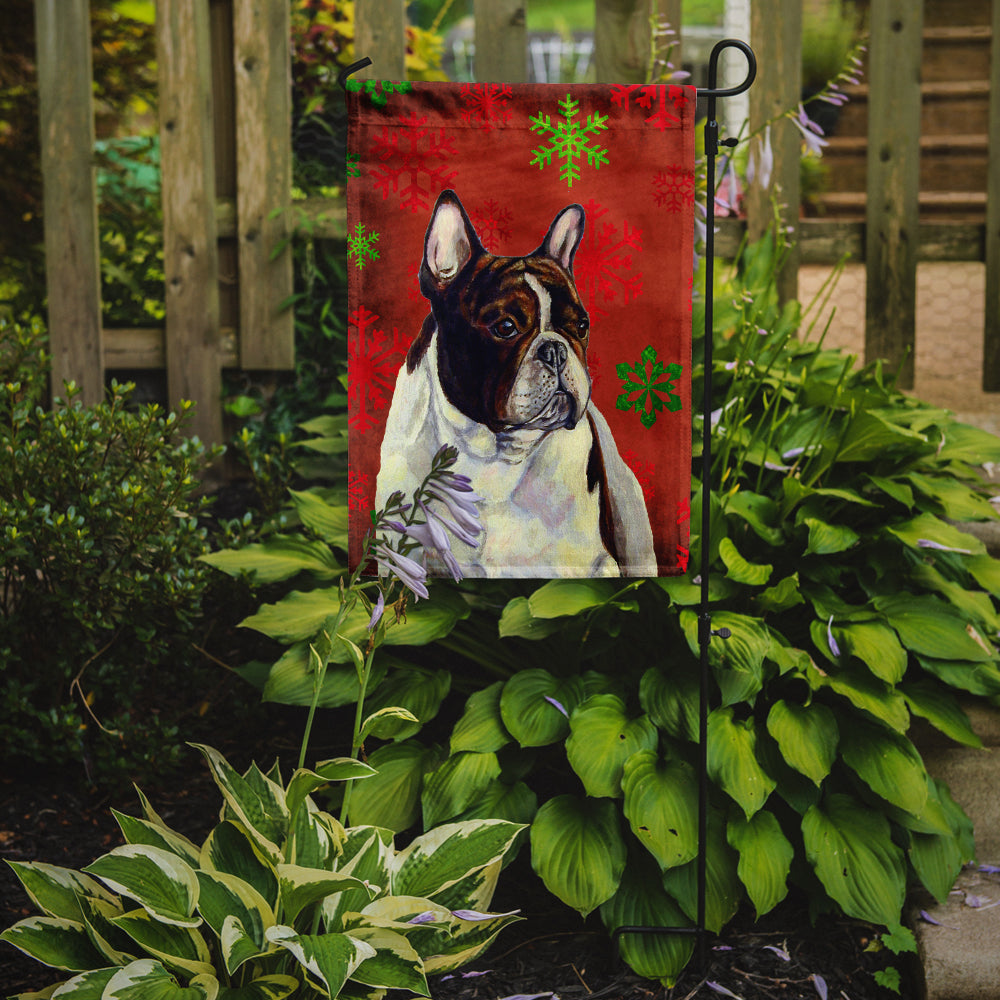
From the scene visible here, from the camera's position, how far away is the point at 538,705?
6.91 feet

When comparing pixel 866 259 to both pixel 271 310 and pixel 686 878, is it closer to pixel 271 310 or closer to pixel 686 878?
pixel 271 310

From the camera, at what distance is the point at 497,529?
186cm

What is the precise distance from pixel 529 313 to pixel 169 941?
121 cm

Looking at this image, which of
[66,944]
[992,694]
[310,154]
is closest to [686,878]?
[992,694]

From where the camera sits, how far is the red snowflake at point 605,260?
1.84m

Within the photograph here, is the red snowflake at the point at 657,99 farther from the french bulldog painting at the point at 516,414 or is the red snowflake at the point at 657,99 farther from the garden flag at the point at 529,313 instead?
the french bulldog painting at the point at 516,414

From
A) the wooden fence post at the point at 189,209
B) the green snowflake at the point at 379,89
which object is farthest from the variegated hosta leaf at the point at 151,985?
the wooden fence post at the point at 189,209

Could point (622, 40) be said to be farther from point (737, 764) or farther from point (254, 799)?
point (254, 799)

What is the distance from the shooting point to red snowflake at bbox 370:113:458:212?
1.80 metres

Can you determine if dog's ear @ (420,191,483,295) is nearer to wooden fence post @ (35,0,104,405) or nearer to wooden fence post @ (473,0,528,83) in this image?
wooden fence post @ (473,0,528,83)

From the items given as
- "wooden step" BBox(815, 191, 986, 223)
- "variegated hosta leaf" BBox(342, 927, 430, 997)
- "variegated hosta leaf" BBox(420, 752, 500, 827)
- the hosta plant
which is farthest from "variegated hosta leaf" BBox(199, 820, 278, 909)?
"wooden step" BBox(815, 191, 986, 223)

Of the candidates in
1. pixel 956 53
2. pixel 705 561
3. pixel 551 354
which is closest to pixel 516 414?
pixel 551 354

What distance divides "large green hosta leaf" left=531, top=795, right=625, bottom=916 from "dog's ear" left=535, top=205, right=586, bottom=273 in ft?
3.46

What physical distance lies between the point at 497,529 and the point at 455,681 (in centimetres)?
62
